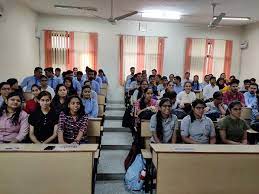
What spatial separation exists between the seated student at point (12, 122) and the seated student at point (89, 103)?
4.18 ft

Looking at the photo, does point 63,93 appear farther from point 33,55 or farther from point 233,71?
point 233,71

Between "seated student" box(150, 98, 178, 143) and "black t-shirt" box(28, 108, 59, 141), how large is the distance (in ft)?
3.97

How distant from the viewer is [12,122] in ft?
9.73

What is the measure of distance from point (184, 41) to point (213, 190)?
7470 mm

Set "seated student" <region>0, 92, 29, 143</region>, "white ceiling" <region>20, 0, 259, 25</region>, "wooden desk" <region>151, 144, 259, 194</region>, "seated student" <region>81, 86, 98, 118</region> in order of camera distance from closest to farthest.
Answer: "wooden desk" <region>151, 144, 259, 194</region> → "seated student" <region>0, 92, 29, 143</region> → "seated student" <region>81, 86, 98, 118</region> → "white ceiling" <region>20, 0, 259, 25</region>

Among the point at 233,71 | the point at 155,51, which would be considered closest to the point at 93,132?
the point at 155,51

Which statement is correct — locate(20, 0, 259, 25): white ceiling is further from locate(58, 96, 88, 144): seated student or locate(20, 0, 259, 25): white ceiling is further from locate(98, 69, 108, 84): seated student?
locate(58, 96, 88, 144): seated student

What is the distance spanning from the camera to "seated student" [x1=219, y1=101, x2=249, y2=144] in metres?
3.23

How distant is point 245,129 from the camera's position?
3.28m

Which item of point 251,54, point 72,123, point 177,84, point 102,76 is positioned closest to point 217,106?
point 177,84

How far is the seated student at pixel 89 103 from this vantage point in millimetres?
4148

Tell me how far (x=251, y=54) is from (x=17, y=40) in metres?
7.35

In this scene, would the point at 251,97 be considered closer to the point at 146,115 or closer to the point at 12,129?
the point at 146,115

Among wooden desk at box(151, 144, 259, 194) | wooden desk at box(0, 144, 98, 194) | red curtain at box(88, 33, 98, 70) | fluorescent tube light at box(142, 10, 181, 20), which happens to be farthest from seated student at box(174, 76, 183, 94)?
wooden desk at box(0, 144, 98, 194)
